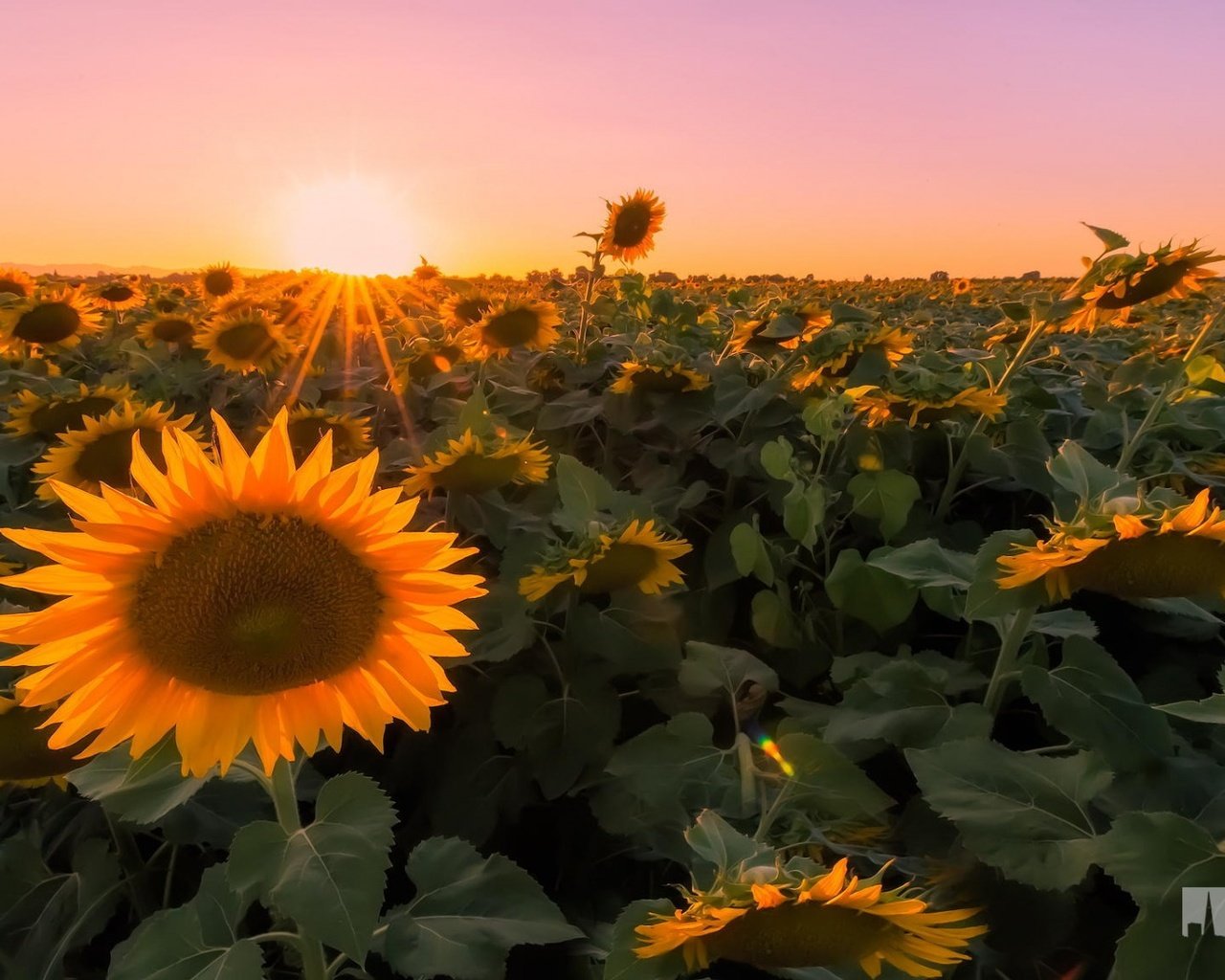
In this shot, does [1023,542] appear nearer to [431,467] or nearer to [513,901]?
[513,901]

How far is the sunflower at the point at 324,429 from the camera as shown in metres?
2.87

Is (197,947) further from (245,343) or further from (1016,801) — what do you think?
(245,343)

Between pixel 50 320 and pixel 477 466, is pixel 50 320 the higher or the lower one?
the higher one

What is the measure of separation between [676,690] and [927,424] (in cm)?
127

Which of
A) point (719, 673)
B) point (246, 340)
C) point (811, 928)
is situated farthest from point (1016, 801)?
point (246, 340)

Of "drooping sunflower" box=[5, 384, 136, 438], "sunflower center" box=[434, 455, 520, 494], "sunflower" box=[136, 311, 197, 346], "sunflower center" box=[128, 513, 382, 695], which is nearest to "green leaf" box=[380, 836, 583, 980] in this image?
"sunflower center" box=[128, 513, 382, 695]

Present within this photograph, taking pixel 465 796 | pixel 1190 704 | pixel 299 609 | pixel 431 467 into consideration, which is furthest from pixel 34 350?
pixel 1190 704

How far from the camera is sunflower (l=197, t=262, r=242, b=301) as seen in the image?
758 centimetres

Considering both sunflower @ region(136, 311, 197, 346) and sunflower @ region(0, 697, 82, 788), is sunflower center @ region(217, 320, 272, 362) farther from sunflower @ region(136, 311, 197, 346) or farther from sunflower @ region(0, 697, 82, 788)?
sunflower @ region(0, 697, 82, 788)

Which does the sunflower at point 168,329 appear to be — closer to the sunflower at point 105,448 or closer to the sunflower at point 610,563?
the sunflower at point 105,448

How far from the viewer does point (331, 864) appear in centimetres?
110

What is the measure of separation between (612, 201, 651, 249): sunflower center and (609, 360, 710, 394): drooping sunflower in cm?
217

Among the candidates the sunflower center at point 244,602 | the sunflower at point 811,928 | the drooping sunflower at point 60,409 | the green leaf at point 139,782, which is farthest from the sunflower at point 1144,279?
the drooping sunflower at point 60,409

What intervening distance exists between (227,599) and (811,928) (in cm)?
85
